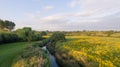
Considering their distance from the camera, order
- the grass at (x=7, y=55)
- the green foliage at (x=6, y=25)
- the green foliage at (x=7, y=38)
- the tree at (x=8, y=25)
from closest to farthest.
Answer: the grass at (x=7, y=55), the green foliage at (x=7, y=38), the green foliage at (x=6, y=25), the tree at (x=8, y=25)

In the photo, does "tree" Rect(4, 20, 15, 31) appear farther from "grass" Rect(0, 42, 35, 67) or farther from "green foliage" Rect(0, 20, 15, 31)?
"grass" Rect(0, 42, 35, 67)

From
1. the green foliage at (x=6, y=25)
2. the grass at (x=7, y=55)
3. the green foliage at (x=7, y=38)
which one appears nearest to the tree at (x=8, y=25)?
the green foliage at (x=6, y=25)

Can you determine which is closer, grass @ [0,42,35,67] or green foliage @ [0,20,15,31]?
grass @ [0,42,35,67]

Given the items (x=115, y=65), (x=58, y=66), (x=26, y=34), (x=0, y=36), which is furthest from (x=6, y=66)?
(x=26, y=34)

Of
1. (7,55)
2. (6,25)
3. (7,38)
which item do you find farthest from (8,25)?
(7,55)

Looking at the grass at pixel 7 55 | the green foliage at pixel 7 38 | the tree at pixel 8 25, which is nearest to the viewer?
the grass at pixel 7 55

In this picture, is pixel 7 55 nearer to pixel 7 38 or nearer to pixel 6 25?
pixel 7 38

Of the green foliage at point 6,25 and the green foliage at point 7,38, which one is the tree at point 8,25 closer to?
the green foliage at point 6,25

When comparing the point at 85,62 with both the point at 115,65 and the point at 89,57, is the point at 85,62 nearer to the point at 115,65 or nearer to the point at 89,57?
the point at 89,57

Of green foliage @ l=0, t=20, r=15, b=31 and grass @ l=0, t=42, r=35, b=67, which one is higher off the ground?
green foliage @ l=0, t=20, r=15, b=31

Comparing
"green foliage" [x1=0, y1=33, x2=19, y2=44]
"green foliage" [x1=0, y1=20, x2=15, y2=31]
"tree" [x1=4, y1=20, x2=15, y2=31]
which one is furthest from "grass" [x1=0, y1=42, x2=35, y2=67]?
"tree" [x1=4, y1=20, x2=15, y2=31]

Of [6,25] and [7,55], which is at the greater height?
[6,25]
